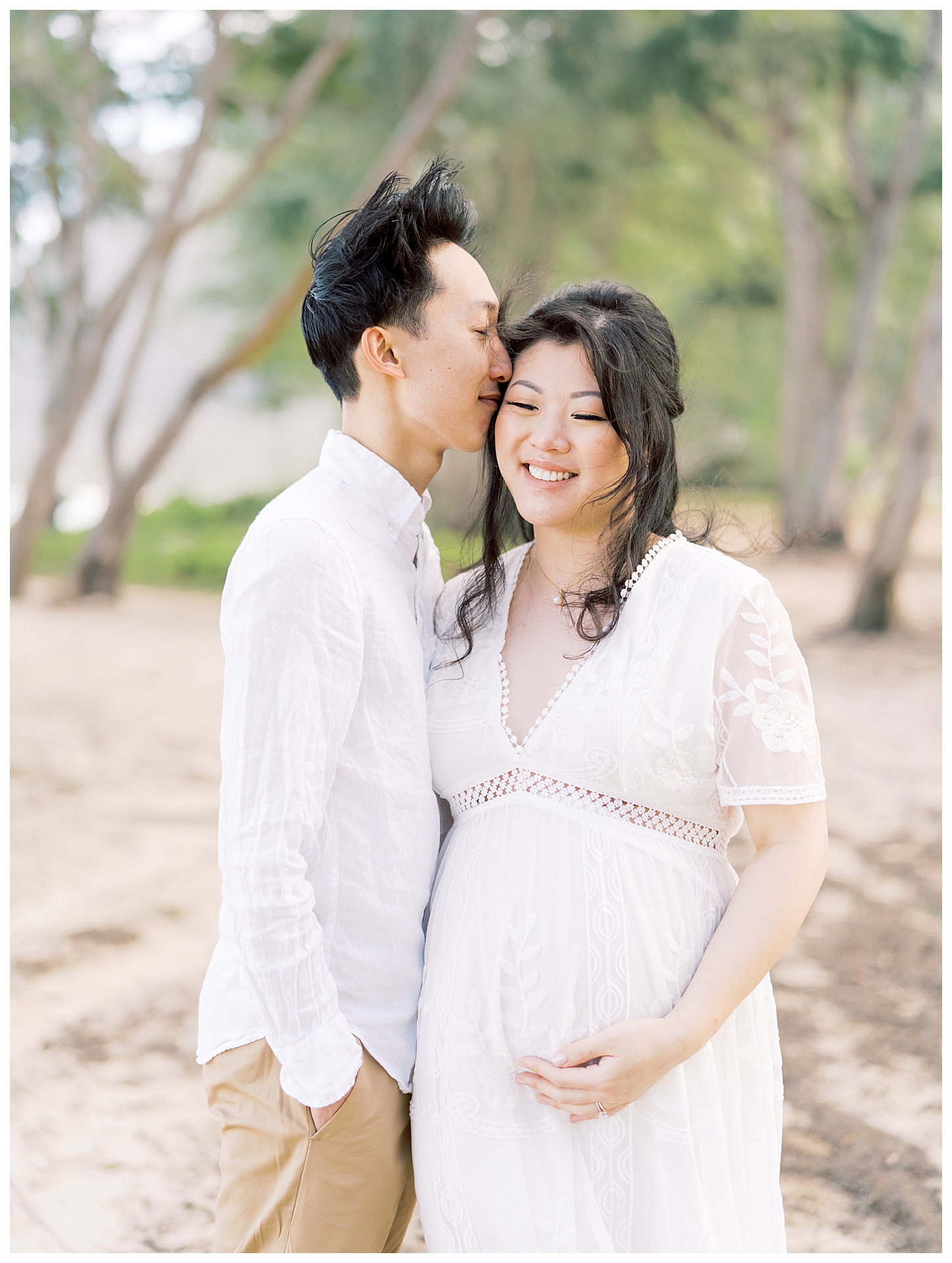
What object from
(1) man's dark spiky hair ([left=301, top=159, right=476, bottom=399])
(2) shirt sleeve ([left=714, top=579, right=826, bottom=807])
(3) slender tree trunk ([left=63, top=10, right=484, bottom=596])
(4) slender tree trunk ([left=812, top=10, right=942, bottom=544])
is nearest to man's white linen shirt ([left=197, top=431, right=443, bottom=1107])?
(1) man's dark spiky hair ([left=301, top=159, right=476, bottom=399])

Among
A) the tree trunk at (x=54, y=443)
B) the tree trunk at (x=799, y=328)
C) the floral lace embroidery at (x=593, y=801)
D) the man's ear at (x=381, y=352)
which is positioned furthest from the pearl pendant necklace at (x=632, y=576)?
the tree trunk at (x=799, y=328)

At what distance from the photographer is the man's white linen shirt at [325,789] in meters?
1.54

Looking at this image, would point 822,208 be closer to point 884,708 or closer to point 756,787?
point 884,708

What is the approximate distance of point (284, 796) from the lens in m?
1.54

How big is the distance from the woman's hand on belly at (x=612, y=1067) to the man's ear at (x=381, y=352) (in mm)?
1164

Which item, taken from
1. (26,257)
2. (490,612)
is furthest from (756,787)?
(26,257)

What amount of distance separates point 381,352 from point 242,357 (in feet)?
27.2

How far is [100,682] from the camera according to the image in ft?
27.0

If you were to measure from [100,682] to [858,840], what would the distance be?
5.73m

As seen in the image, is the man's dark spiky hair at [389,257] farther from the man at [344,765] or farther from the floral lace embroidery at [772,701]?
the floral lace embroidery at [772,701]

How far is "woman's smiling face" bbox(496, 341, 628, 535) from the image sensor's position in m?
1.80

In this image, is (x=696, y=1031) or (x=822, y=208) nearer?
(x=696, y=1031)

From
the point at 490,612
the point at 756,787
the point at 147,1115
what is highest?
the point at 490,612

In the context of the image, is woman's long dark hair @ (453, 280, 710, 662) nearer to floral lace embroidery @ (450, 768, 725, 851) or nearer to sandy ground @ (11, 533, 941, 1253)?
floral lace embroidery @ (450, 768, 725, 851)
